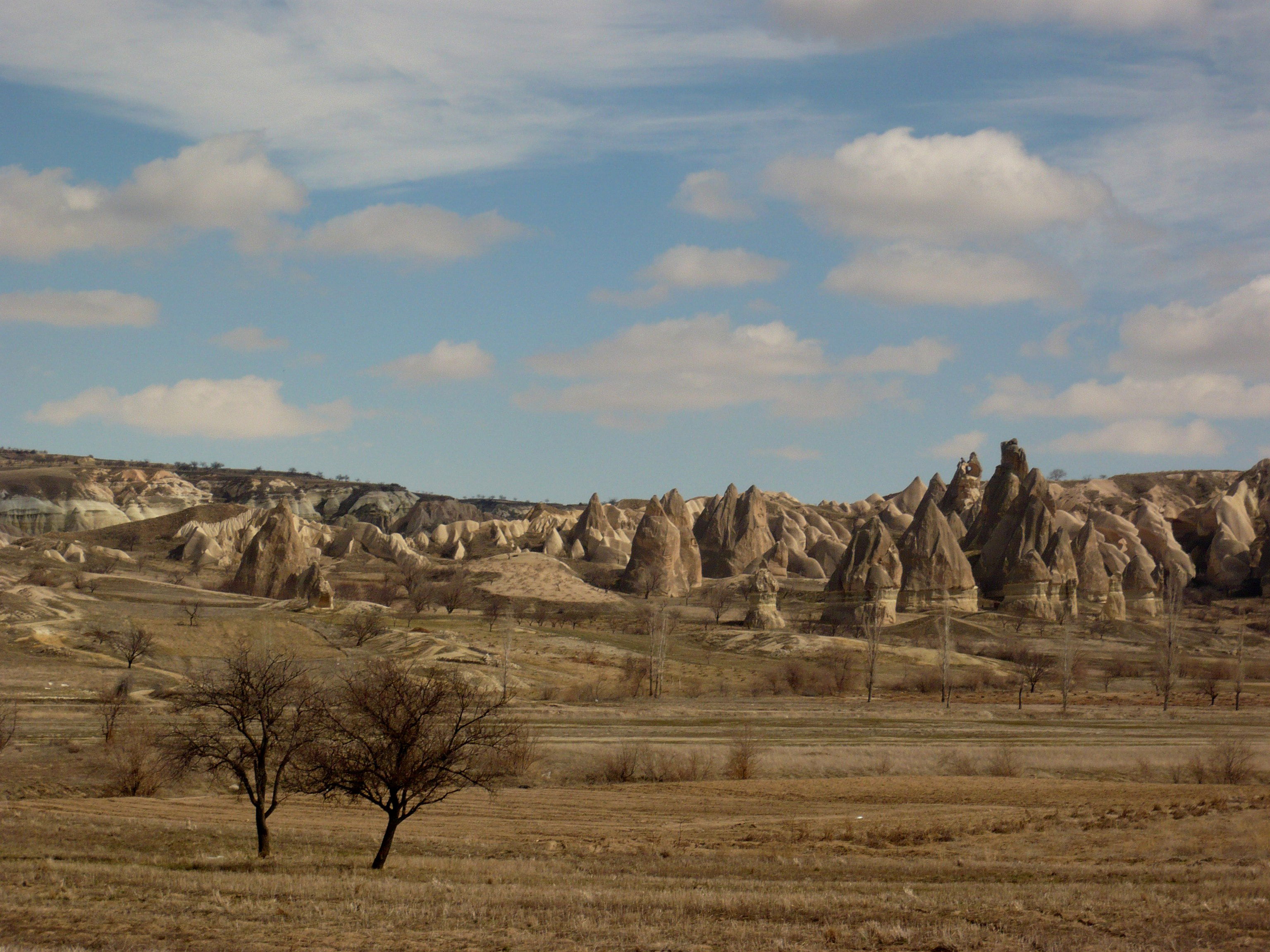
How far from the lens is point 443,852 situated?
2362 centimetres

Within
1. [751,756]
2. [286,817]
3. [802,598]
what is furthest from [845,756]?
[802,598]

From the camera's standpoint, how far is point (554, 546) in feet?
468

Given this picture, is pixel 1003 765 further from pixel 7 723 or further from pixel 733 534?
pixel 733 534

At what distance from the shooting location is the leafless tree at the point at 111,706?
121 feet

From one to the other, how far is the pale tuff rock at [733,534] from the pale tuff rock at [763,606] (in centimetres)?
3917

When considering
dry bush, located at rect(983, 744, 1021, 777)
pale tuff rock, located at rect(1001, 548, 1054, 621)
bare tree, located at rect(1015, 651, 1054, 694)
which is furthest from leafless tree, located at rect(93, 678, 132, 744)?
pale tuff rock, located at rect(1001, 548, 1054, 621)

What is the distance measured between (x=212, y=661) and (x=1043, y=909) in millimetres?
47227

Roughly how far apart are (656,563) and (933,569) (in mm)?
26781

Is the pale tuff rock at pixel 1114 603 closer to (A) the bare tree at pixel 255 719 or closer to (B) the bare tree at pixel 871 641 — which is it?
(B) the bare tree at pixel 871 641

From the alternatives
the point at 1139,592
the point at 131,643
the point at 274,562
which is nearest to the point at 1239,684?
the point at 1139,592

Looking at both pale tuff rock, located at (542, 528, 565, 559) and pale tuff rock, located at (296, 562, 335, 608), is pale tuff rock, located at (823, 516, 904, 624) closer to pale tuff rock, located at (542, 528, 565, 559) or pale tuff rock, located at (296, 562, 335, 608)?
pale tuff rock, located at (296, 562, 335, 608)

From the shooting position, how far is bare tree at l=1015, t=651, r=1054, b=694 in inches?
2658

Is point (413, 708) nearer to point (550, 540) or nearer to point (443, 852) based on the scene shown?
point (443, 852)

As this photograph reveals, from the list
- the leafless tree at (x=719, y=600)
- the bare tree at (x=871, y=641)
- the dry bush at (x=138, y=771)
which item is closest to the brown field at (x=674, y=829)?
the dry bush at (x=138, y=771)
